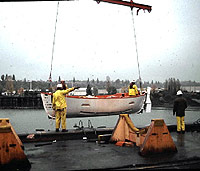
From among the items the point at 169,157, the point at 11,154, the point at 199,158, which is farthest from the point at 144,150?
the point at 11,154

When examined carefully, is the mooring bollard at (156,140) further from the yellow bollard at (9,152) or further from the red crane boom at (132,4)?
the red crane boom at (132,4)

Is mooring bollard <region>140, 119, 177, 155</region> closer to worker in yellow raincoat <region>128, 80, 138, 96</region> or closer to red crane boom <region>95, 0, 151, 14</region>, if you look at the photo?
worker in yellow raincoat <region>128, 80, 138, 96</region>

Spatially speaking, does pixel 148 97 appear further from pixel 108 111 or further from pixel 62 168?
pixel 62 168

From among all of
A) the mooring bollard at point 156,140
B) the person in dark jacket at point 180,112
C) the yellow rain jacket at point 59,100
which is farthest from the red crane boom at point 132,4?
the mooring bollard at point 156,140

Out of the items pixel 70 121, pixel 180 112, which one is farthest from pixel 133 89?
pixel 70 121

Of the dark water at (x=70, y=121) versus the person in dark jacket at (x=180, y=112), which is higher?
the person in dark jacket at (x=180, y=112)

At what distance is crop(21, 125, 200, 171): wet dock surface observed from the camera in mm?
5367

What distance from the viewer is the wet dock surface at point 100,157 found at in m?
5.37

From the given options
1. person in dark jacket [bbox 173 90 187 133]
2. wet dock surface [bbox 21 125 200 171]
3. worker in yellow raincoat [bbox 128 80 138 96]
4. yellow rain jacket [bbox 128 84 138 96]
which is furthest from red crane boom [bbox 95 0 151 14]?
wet dock surface [bbox 21 125 200 171]

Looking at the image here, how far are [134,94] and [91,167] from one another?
9.41m

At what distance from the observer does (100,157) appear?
6.18 m

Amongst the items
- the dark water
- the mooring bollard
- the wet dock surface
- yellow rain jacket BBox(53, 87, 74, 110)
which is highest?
yellow rain jacket BBox(53, 87, 74, 110)

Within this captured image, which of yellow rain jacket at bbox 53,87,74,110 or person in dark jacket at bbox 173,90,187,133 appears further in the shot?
person in dark jacket at bbox 173,90,187,133

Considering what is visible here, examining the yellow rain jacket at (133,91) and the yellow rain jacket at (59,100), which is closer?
the yellow rain jacket at (59,100)
